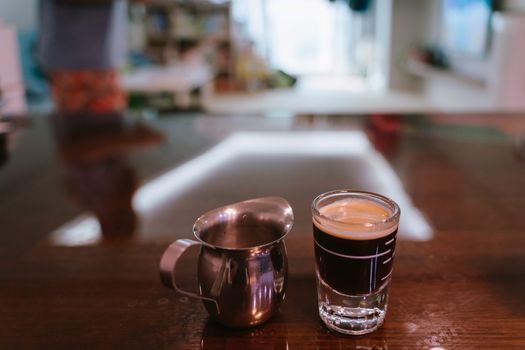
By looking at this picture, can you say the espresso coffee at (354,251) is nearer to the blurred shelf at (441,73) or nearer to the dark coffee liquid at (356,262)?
the dark coffee liquid at (356,262)

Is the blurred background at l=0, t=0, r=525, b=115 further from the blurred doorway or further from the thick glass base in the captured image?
the thick glass base

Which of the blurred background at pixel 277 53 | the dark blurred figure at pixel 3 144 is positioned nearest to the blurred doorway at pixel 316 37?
the blurred background at pixel 277 53

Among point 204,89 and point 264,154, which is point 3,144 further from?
point 204,89

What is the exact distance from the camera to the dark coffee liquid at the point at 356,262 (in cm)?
43

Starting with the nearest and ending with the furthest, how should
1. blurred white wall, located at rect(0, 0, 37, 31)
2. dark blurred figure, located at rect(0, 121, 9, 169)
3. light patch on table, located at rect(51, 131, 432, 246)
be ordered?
light patch on table, located at rect(51, 131, 432, 246), dark blurred figure, located at rect(0, 121, 9, 169), blurred white wall, located at rect(0, 0, 37, 31)

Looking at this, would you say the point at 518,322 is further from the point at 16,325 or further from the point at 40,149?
the point at 40,149

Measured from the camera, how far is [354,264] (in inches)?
17.1

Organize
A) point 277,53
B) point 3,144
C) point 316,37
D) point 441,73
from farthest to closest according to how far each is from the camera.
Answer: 1. point 316,37
2. point 277,53
3. point 441,73
4. point 3,144

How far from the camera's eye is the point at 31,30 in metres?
4.93

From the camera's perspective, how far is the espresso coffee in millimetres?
427

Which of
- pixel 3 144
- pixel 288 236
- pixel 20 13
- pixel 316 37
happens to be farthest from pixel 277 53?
pixel 288 236

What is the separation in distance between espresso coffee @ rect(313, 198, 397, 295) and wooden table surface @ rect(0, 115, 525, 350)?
1.9 inches

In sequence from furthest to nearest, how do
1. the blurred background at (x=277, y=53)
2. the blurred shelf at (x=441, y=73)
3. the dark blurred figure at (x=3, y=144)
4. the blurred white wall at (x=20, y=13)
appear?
the blurred white wall at (x=20, y=13) → the blurred shelf at (x=441, y=73) → the blurred background at (x=277, y=53) → the dark blurred figure at (x=3, y=144)

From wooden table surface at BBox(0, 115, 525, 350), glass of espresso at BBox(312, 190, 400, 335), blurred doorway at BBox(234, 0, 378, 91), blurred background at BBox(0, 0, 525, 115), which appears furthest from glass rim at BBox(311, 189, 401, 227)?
blurred doorway at BBox(234, 0, 378, 91)
